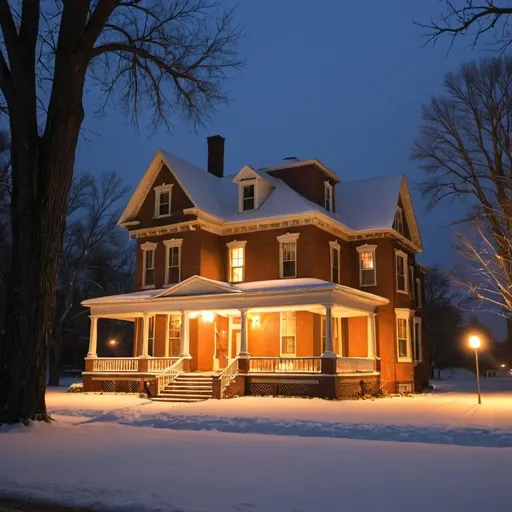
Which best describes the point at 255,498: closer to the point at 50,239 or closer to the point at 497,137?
the point at 50,239

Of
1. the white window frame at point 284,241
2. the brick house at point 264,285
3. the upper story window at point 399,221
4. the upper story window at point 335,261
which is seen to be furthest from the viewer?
the upper story window at point 399,221

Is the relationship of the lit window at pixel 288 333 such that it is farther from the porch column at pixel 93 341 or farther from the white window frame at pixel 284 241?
the porch column at pixel 93 341

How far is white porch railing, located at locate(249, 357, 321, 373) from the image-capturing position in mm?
22717

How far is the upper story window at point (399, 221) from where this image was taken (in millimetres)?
29781

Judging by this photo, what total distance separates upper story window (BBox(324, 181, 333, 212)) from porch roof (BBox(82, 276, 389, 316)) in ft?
17.7

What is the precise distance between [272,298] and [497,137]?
12826 millimetres

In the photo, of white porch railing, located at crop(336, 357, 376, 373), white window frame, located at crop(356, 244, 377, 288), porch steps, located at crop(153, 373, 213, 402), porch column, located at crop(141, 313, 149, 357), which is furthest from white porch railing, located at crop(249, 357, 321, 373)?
white window frame, located at crop(356, 244, 377, 288)

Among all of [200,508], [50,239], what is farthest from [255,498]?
[50,239]

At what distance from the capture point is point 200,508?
21.3ft

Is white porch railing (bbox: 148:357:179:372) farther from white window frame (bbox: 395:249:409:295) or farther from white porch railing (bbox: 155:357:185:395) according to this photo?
white window frame (bbox: 395:249:409:295)

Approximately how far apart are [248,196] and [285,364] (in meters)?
8.79

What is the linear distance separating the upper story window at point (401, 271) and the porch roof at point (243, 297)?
2543mm

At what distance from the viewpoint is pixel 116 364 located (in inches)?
1047

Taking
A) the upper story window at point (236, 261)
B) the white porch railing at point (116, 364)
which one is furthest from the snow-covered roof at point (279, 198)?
the white porch railing at point (116, 364)
